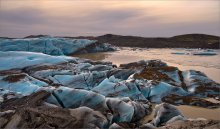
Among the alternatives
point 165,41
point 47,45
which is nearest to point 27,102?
point 47,45

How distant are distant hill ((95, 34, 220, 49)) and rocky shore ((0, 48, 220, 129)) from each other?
3188 cm

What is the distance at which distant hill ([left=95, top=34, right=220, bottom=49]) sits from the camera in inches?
1910

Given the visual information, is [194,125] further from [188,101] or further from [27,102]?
[27,102]

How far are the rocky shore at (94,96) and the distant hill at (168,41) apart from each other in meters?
31.9

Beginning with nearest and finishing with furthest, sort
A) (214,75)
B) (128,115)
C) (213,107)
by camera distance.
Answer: (128,115)
(213,107)
(214,75)

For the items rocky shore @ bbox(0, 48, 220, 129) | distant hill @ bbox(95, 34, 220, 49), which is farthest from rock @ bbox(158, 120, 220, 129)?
distant hill @ bbox(95, 34, 220, 49)

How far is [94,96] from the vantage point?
26.6ft

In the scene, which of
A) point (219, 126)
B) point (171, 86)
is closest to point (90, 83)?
point (171, 86)

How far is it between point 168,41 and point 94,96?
1886 inches

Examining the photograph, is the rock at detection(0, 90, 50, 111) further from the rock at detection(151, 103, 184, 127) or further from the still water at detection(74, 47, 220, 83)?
the still water at detection(74, 47, 220, 83)

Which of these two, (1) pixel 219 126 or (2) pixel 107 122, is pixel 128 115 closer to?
(2) pixel 107 122

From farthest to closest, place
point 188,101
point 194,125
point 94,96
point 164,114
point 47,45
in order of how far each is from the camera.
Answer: point 47,45 < point 188,101 < point 94,96 < point 164,114 < point 194,125

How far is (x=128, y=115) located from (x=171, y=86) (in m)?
3.94

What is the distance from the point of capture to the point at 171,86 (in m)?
11.1
